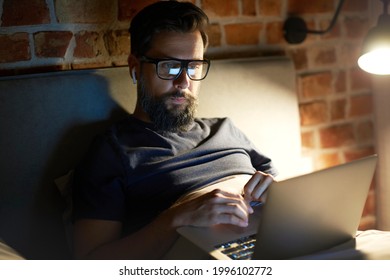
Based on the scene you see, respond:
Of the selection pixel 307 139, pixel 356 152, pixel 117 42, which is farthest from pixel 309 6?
pixel 117 42

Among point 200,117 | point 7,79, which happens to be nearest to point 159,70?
point 200,117

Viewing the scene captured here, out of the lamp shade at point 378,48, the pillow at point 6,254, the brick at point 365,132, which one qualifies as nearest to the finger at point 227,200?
the pillow at point 6,254

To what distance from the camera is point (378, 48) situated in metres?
1.21

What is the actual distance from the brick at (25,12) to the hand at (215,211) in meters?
0.66

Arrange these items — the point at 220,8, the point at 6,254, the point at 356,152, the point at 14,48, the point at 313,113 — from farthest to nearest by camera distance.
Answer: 1. the point at 356,152
2. the point at 313,113
3. the point at 220,8
4. the point at 14,48
5. the point at 6,254

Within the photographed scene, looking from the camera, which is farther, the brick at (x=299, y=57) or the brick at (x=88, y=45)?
the brick at (x=299, y=57)

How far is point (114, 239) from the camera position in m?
1.10

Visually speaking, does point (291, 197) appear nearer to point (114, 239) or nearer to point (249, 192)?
point (249, 192)

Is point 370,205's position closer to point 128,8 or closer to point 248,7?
point 248,7

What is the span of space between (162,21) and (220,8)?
351 mm

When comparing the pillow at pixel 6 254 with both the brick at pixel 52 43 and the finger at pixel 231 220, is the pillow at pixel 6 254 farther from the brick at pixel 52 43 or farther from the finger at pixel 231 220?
the brick at pixel 52 43

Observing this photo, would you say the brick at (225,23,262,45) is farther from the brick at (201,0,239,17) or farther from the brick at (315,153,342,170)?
the brick at (315,153,342,170)

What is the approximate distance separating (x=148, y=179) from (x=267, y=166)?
0.37 meters

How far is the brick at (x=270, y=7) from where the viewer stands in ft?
5.16
